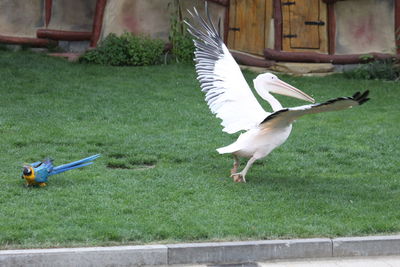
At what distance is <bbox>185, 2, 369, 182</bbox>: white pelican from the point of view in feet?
27.5

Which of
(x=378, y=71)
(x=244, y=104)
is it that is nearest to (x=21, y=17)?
(x=378, y=71)

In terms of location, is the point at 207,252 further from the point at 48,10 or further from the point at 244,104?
the point at 48,10

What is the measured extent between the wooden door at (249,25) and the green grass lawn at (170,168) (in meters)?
2.31

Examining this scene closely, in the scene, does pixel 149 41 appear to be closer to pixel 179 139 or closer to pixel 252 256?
pixel 179 139

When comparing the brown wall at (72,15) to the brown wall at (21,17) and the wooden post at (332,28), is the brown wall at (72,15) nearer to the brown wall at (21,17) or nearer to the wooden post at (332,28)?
the brown wall at (21,17)

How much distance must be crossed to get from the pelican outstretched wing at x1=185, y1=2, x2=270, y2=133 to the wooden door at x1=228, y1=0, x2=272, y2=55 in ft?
21.9

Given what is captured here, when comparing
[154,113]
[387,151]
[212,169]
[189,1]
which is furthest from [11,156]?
[189,1]

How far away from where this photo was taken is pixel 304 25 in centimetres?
1655

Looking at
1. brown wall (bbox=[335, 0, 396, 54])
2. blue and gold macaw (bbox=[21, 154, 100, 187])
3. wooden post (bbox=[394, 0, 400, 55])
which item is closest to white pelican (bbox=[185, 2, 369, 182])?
blue and gold macaw (bbox=[21, 154, 100, 187])

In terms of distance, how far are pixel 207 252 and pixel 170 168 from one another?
2.86m

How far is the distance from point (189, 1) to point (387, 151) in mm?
8224

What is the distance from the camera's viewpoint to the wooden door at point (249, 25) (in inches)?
667

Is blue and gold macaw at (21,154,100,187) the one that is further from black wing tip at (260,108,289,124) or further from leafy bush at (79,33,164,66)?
leafy bush at (79,33,164,66)

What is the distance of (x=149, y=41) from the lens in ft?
55.1
